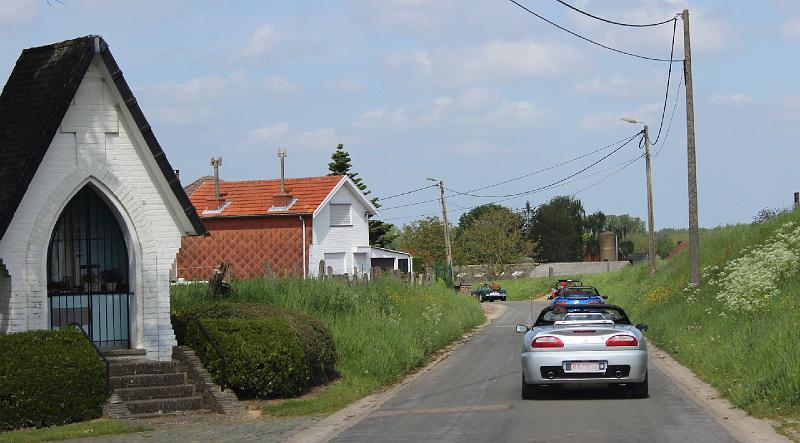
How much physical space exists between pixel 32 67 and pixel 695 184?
21907mm

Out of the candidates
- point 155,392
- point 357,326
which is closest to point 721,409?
point 155,392

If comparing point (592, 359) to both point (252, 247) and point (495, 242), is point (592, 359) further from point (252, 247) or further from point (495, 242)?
point (495, 242)

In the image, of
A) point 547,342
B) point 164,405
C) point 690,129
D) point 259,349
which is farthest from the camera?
point 690,129

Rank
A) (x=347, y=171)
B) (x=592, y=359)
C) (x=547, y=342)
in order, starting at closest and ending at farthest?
(x=592, y=359)
(x=547, y=342)
(x=347, y=171)

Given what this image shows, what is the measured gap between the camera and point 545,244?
412 feet

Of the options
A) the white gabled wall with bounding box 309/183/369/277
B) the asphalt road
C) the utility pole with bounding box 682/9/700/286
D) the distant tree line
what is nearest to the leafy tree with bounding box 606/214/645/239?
the distant tree line

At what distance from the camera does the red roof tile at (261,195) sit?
5034cm

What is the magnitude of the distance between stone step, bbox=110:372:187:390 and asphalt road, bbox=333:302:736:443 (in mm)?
3403

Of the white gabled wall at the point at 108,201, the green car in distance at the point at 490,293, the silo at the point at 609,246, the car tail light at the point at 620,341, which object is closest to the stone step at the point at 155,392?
the white gabled wall at the point at 108,201

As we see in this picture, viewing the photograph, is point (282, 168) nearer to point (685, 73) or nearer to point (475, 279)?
point (685, 73)

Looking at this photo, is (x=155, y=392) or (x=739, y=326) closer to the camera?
(x=155, y=392)

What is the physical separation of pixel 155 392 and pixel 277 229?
33004 millimetres

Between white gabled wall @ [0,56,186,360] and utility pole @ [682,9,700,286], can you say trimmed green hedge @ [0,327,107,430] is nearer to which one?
white gabled wall @ [0,56,186,360]

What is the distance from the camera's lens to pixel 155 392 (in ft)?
56.4
